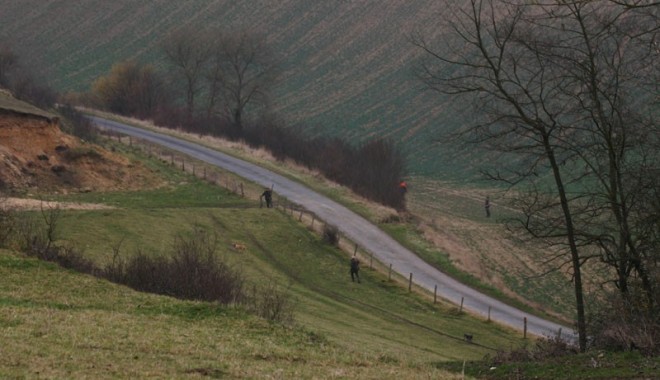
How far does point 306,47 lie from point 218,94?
34.4m

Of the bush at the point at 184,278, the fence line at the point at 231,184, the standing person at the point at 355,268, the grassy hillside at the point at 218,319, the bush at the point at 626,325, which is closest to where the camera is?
the grassy hillside at the point at 218,319

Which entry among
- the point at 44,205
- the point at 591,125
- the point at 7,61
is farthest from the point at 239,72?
the point at 591,125

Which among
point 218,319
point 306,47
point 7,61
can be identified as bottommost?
point 218,319

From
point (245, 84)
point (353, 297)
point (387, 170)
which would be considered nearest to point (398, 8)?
point (245, 84)

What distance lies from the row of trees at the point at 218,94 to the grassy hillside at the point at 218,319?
112ft

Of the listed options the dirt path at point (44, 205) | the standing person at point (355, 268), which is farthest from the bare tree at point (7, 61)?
the standing person at point (355, 268)

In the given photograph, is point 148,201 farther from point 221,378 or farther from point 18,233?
point 221,378

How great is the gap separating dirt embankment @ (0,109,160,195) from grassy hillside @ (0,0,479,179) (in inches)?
1911

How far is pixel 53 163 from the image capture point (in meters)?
56.6

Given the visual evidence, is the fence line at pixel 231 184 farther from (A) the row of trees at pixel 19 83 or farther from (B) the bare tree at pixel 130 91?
(B) the bare tree at pixel 130 91

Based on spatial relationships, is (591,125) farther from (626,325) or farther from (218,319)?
(218,319)

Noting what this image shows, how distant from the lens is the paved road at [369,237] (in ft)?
147

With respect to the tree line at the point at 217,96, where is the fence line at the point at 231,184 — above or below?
below

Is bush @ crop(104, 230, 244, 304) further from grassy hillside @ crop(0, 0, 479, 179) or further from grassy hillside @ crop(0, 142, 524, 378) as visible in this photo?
grassy hillside @ crop(0, 0, 479, 179)
